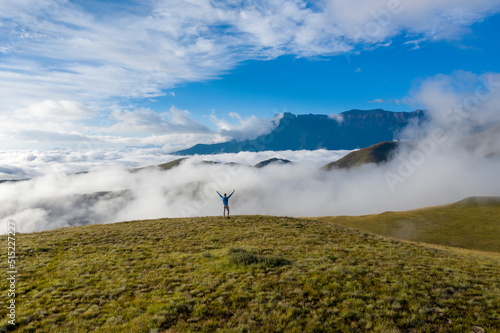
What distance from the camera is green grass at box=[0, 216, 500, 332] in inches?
447

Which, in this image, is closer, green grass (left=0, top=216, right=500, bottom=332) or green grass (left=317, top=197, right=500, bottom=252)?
green grass (left=0, top=216, right=500, bottom=332)

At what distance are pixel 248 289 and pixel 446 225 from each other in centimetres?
9272

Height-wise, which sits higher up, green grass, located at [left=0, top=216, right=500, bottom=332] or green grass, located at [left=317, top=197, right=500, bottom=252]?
green grass, located at [left=0, top=216, right=500, bottom=332]

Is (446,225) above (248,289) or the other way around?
the other way around

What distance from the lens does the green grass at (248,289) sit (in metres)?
11.4

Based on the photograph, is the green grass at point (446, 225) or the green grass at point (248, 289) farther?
the green grass at point (446, 225)

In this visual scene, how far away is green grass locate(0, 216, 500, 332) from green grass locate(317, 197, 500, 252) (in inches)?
2200

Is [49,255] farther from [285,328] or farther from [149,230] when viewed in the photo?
[285,328]

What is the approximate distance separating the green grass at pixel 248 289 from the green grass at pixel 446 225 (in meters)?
55.9

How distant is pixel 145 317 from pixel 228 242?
49.1 ft

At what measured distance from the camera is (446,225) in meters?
79.5

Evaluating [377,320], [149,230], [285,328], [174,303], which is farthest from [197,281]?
[149,230]

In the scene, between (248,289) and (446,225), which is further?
(446,225)

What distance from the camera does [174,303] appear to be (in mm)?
12953
